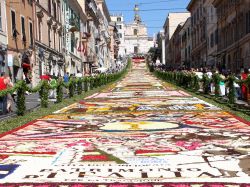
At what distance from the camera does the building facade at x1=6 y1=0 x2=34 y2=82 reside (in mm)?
24000

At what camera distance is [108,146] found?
7.36m

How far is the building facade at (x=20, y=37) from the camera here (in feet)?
78.7

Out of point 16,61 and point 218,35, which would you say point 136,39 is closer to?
point 218,35

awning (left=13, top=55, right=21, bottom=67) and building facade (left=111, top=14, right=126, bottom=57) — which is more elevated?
building facade (left=111, top=14, right=126, bottom=57)

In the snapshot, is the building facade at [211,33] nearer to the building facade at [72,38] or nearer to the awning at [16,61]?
the building facade at [72,38]

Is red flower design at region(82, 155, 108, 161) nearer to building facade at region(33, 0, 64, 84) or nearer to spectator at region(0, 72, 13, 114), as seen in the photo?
spectator at region(0, 72, 13, 114)

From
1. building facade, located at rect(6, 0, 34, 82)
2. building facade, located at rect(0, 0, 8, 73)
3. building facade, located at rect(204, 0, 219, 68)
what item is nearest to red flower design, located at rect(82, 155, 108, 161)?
building facade, located at rect(0, 0, 8, 73)

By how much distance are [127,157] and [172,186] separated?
1.64 m

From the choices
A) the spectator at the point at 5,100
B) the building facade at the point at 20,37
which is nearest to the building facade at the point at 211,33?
the building facade at the point at 20,37

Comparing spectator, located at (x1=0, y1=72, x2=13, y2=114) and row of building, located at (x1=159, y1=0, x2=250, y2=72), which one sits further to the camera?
row of building, located at (x1=159, y1=0, x2=250, y2=72)

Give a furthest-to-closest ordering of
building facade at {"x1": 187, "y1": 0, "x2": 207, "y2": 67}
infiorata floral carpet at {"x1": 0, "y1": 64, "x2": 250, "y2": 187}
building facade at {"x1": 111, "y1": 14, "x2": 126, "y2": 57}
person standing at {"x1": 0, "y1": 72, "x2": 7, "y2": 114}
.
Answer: building facade at {"x1": 111, "y1": 14, "x2": 126, "y2": 57}
building facade at {"x1": 187, "y1": 0, "x2": 207, "y2": 67}
person standing at {"x1": 0, "y1": 72, "x2": 7, "y2": 114}
infiorata floral carpet at {"x1": 0, "y1": 64, "x2": 250, "y2": 187}

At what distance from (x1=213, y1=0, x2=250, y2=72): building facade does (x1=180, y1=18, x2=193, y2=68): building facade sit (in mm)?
23008

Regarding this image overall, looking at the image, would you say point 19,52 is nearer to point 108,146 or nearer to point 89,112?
point 89,112

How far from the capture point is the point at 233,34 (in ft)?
117
